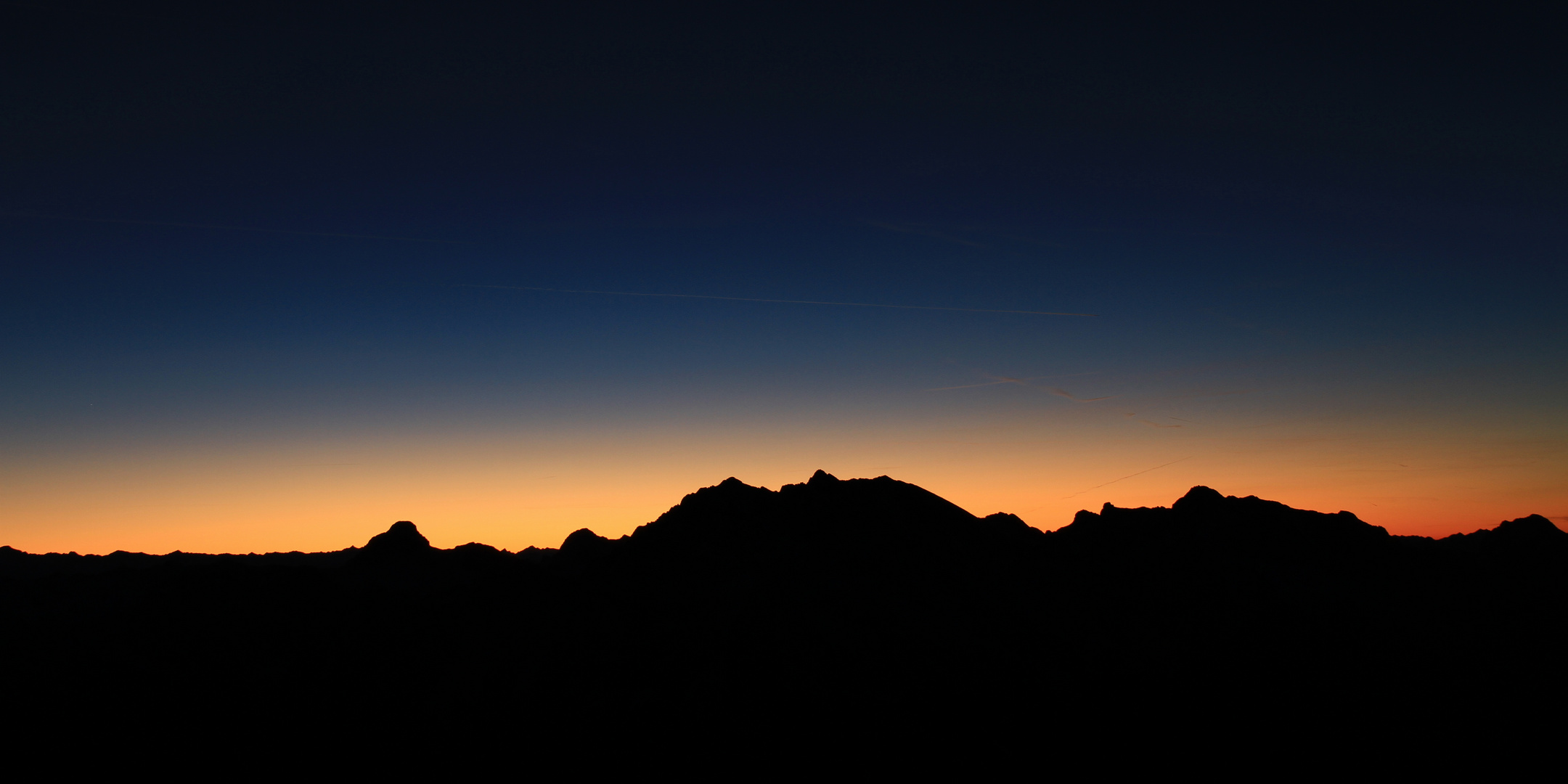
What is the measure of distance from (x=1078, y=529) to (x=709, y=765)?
87.8 feet

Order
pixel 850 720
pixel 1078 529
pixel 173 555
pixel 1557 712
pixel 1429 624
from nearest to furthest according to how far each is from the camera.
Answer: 1. pixel 850 720
2. pixel 1557 712
3. pixel 1429 624
4. pixel 1078 529
5. pixel 173 555

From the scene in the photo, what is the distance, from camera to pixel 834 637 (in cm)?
2738

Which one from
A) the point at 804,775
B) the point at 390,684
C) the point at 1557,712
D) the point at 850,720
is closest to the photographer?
the point at 804,775

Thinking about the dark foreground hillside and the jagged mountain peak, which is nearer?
the dark foreground hillside

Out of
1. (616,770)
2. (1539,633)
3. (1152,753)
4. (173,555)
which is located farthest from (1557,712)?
(173,555)

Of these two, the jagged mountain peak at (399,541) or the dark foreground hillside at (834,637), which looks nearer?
the dark foreground hillside at (834,637)

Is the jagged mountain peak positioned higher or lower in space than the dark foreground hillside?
higher

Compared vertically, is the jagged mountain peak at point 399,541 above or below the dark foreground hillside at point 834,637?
above

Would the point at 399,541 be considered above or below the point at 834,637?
above

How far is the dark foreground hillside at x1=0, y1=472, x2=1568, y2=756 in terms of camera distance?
26.2 metres

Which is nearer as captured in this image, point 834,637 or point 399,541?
point 834,637

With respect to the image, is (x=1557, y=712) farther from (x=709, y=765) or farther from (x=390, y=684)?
(x=390, y=684)

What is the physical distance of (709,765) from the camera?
76.7ft

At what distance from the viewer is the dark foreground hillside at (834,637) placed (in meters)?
26.2
